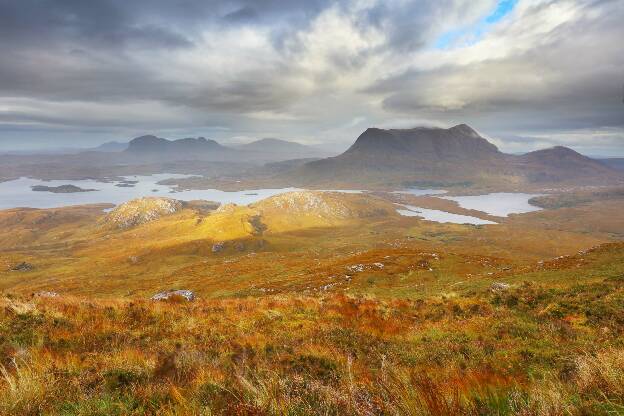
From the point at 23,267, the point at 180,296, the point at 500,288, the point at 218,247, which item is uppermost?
the point at 500,288

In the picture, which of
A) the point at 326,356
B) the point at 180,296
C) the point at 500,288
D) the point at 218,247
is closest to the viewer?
the point at 326,356

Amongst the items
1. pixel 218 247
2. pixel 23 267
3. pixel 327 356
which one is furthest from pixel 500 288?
pixel 23 267

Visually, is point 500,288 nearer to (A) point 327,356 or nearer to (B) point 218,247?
(A) point 327,356

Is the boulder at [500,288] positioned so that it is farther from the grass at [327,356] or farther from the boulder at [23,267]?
the boulder at [23,267]

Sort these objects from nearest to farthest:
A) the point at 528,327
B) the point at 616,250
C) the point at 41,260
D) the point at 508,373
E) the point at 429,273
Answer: the point at 508,373, the point at 528,327, the point at 616,250, the point at 429,273, the point at 41,260

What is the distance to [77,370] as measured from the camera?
23.7 ft

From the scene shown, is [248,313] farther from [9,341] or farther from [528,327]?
[528,327]

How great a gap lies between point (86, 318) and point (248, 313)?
6600mm

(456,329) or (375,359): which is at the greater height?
(375,359)

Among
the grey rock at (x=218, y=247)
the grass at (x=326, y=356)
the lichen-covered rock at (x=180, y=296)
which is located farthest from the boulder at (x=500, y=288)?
the grey rock at (x=218, y=247)

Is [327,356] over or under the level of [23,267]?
over

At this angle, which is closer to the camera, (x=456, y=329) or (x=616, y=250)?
(x=456, y=329)

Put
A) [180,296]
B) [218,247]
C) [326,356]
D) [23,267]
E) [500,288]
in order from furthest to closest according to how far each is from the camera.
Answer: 1. [218,247]
2. [23,267]
3. [500,288]
4. [180,296]
5. [326,356]

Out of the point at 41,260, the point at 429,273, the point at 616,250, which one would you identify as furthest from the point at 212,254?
the point at 616,250
